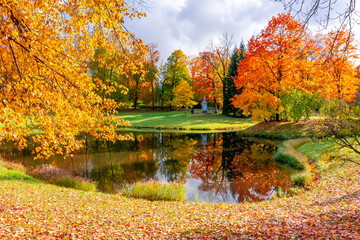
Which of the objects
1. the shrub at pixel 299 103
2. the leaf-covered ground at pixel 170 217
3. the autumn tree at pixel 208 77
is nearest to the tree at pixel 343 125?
the leaf-covered ground at pixel 170 217

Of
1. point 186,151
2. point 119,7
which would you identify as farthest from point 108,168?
point 119,7

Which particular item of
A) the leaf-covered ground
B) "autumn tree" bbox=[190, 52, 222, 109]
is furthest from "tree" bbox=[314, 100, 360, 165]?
"autumn tree" bbox=[190, 52, 222, 109]

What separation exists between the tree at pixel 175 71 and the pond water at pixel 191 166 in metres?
33.3

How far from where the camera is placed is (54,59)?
22.4 feet

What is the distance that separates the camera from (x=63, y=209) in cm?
759

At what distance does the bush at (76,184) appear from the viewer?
11198 millimetres

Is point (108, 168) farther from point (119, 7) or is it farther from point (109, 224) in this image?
point (119, 7)

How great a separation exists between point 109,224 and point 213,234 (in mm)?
2650

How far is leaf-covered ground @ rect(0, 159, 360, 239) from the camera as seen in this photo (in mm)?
5746

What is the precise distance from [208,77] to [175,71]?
30.2ft

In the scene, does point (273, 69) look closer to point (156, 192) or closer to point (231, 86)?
point (156, 192)

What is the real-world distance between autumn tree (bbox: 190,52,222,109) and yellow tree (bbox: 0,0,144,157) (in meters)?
43.6

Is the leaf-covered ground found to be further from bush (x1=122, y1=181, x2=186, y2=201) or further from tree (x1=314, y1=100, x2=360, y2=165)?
tree (x1=314, y1=100, x2=360, y2=165)

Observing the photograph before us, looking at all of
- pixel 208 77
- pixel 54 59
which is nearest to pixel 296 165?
pixel 54 59
